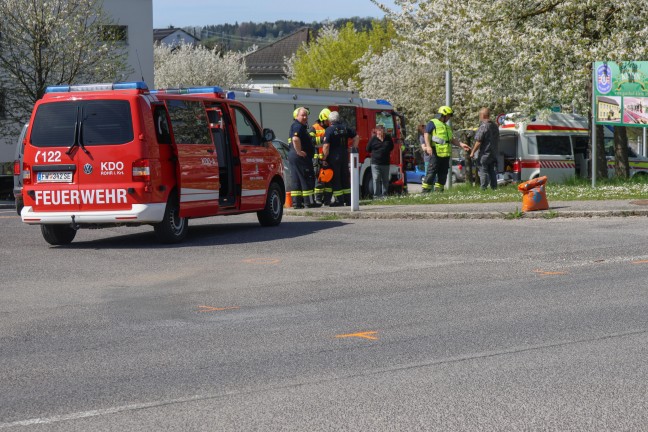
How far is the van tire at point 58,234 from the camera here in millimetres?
15750

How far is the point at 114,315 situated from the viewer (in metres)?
9.53

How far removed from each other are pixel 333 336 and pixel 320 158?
1437 centimetres

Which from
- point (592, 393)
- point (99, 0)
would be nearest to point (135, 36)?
point (99, 0)

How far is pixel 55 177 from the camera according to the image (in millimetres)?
15242

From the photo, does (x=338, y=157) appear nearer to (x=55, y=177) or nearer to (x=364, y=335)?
(x=55, y=177)

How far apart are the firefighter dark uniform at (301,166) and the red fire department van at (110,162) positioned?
4863 millimetres

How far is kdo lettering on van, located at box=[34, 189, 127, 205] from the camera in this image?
1502 centimetres

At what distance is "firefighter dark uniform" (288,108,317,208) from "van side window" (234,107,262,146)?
106 inches

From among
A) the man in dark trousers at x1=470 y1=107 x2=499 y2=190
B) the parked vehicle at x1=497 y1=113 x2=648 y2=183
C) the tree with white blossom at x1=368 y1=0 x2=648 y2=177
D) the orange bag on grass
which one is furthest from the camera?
the parked vehicle at x1=497 y1=113 x2=648 y2=183

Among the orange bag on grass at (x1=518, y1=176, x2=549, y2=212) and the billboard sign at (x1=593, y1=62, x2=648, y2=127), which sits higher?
the billboard sign at (x1=593, y1=62, x2=648, y2=127)

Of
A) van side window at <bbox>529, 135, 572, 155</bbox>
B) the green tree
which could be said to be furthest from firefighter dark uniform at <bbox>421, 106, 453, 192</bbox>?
the green tree

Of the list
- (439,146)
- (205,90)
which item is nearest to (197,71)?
(439,146)

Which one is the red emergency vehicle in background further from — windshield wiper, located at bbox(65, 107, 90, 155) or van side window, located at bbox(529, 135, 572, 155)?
windshield wiper, located at bbox(65, 107, 90, 155)

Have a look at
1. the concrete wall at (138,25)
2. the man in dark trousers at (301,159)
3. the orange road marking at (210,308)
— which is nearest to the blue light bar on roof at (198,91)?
the man in dark trousers at (301,159)
